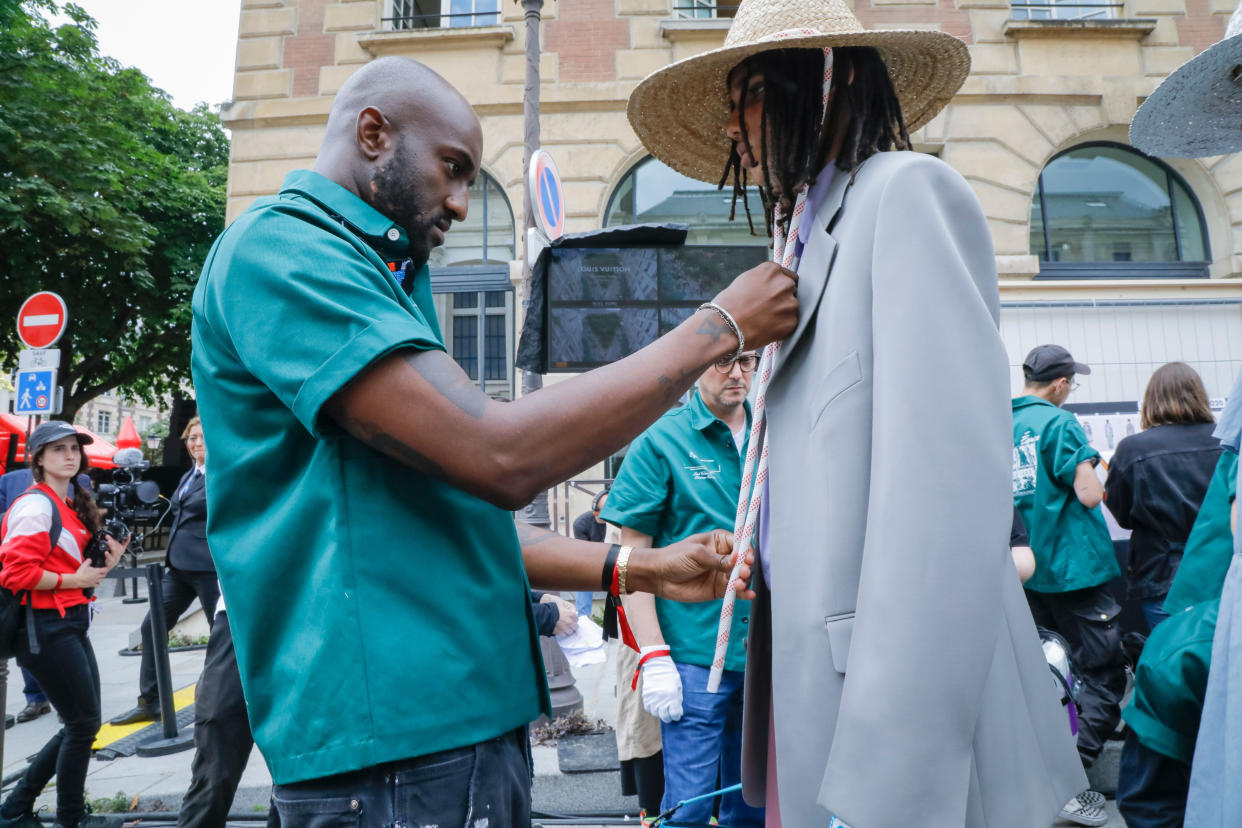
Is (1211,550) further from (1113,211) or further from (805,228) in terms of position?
(1113,211)

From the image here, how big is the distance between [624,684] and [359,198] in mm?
3133

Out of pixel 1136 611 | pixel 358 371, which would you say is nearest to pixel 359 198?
pixel 358 371

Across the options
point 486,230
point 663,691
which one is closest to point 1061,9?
point 486,230

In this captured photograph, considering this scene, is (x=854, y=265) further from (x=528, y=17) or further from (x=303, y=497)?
(x=528, y=17)

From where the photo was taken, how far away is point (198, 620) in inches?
386

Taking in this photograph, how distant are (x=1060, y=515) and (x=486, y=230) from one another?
8.63m

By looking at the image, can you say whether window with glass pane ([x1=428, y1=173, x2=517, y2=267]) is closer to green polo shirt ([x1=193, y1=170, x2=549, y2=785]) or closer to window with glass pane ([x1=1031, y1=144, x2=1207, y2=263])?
window with glass pane ([x1=1031, y1=144, x2=1207, y2=263])

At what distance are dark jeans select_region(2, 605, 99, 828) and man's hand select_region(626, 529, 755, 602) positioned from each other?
3981mm

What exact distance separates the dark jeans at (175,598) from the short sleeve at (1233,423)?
575cm

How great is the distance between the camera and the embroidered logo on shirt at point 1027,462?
14.9ft

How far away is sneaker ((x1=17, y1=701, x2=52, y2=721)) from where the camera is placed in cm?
645

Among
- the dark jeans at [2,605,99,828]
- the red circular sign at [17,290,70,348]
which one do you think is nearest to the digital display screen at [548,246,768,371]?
the dark jeans at [2,605,99,828]

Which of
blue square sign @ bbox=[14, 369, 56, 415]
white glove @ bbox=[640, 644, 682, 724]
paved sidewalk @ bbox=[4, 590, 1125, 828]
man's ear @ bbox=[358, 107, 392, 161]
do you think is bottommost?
paved sidewalk @ bbox=[4, 590, 1125, 828]

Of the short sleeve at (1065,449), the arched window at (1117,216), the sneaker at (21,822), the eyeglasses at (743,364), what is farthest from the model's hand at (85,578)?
the arched window at (1117,216)
